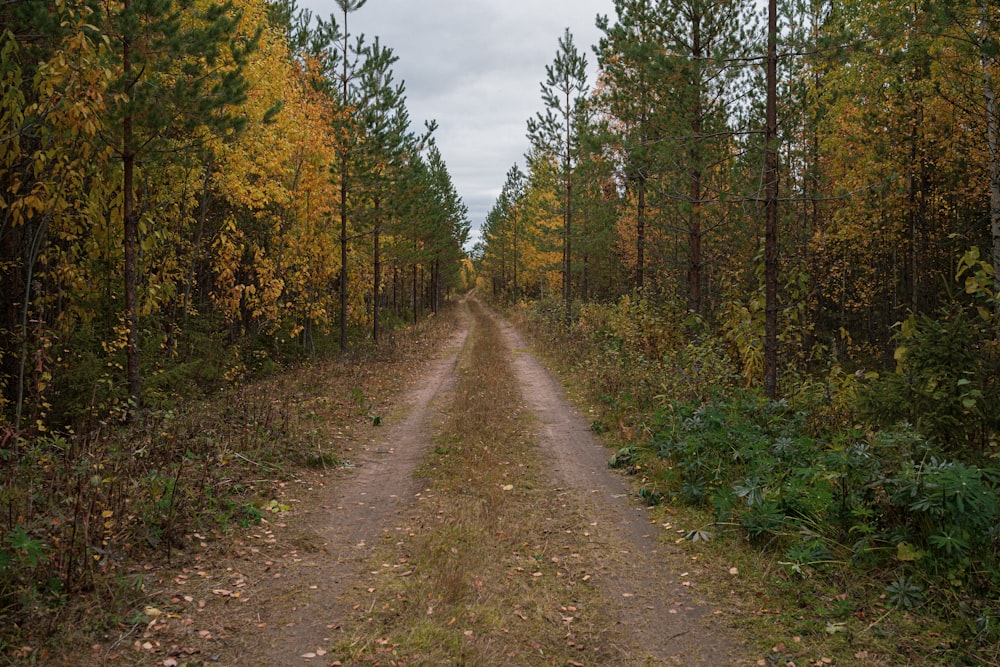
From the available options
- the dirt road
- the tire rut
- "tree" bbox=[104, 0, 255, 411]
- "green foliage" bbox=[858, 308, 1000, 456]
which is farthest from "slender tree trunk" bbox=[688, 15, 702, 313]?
"tree" bbox=[104, 0, 255, 411]

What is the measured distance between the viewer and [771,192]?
8008 mm

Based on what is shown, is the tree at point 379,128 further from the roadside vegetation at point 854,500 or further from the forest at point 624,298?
the roadside vegetation at point 854,500

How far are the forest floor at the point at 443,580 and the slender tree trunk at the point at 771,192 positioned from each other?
3.07m

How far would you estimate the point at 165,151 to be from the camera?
25.1 feet

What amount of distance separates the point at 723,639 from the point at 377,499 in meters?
4.30

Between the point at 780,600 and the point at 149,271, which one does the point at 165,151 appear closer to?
the point at 149,271

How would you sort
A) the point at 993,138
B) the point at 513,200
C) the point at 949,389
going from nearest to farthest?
the point at 949,389 → the point at 993,138 → the point at 513,200

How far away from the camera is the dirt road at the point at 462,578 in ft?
12.9

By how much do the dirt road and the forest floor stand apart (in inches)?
0.6

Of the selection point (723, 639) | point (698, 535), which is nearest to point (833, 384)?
point (698, 535)

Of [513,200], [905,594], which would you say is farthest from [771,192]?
[513,200]

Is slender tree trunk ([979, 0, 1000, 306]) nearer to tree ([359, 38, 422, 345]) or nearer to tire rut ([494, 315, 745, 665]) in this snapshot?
tire rut ([494, 315, 745, 665])

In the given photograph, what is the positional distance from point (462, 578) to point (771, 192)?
6.73m

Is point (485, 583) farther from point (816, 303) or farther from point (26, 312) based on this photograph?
point (816, 303)
